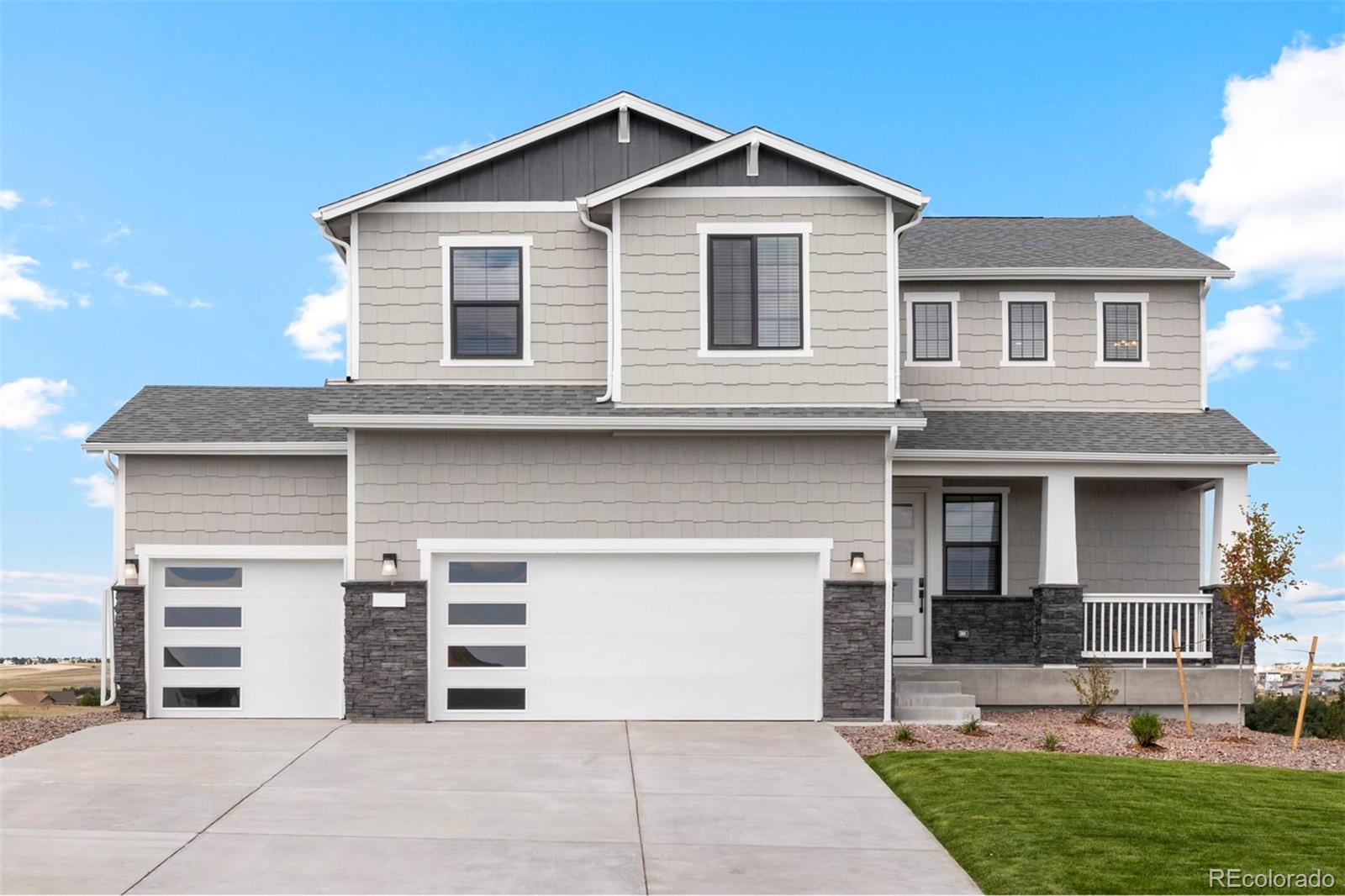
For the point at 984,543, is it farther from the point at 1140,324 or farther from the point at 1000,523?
the point at 1140,324

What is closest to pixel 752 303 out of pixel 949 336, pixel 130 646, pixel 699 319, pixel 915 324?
pixel 699 319

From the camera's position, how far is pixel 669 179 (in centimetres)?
Result: 1490

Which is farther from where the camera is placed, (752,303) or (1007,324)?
(1007,324)

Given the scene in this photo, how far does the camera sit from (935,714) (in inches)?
608

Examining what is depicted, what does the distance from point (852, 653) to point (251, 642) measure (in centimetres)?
738

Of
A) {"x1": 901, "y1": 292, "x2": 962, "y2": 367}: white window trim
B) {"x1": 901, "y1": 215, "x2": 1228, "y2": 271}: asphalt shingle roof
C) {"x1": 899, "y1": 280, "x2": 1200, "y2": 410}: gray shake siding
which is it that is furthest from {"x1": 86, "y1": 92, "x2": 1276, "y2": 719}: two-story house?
{"x1": 901, "y1": 215, "x2": 1228, "y2": 271}: asphalt shingle roof

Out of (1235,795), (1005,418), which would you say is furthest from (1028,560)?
(1235,795)

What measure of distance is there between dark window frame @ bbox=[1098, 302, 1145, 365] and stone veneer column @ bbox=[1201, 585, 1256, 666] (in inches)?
140

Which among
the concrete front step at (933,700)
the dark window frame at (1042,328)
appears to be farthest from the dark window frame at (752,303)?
the dark window frame at (1042,328)

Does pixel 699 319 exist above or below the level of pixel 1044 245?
below

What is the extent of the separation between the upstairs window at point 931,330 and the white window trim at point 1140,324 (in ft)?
7.12

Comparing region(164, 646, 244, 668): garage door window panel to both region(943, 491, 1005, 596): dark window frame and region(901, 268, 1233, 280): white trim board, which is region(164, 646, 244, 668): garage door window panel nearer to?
region(943, 491, 1005, 596): dark window frame

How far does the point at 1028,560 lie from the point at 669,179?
26.3ft

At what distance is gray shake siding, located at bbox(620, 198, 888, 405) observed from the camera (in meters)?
14.9
